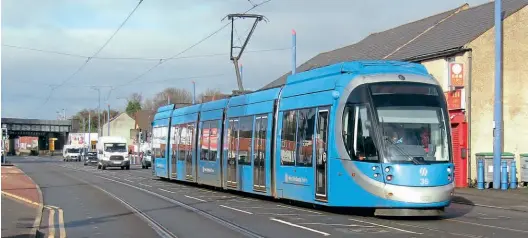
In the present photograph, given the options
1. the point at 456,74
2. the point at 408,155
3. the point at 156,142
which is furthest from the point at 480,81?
the point at 156,142

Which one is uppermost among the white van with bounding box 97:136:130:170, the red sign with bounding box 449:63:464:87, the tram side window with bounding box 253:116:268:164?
the red sign with bounding box 449:63:464:87

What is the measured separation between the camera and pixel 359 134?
14969 mm

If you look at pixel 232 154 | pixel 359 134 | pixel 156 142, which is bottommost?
pixel 232 154

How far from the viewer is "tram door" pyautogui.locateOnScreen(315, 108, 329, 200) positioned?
1591 centimetres

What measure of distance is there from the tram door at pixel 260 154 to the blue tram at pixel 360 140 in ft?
0.10

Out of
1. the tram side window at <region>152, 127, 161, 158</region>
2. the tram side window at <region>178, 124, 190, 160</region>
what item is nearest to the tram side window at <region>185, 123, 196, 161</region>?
the tram side window at <region>178, 124, 190, 160</region>

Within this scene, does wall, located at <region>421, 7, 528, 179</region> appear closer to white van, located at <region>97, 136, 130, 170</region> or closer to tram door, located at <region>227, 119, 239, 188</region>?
tram door, located at <region>227, 119, 239, 188</region>

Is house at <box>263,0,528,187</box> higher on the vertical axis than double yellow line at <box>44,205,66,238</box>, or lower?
higher

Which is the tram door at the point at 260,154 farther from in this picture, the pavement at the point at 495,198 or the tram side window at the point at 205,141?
the pavement at the point at 495,198

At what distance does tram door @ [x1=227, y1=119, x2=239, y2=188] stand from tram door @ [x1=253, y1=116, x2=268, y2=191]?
6.77 ft

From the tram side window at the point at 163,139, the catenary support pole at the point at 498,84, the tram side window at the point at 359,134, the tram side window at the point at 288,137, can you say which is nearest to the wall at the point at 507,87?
the catenary support pole at the point at 498,84

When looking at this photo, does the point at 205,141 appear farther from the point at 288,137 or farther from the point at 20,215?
the point at 20,215

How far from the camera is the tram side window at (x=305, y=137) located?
55.1ft

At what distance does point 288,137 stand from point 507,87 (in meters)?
14.7
